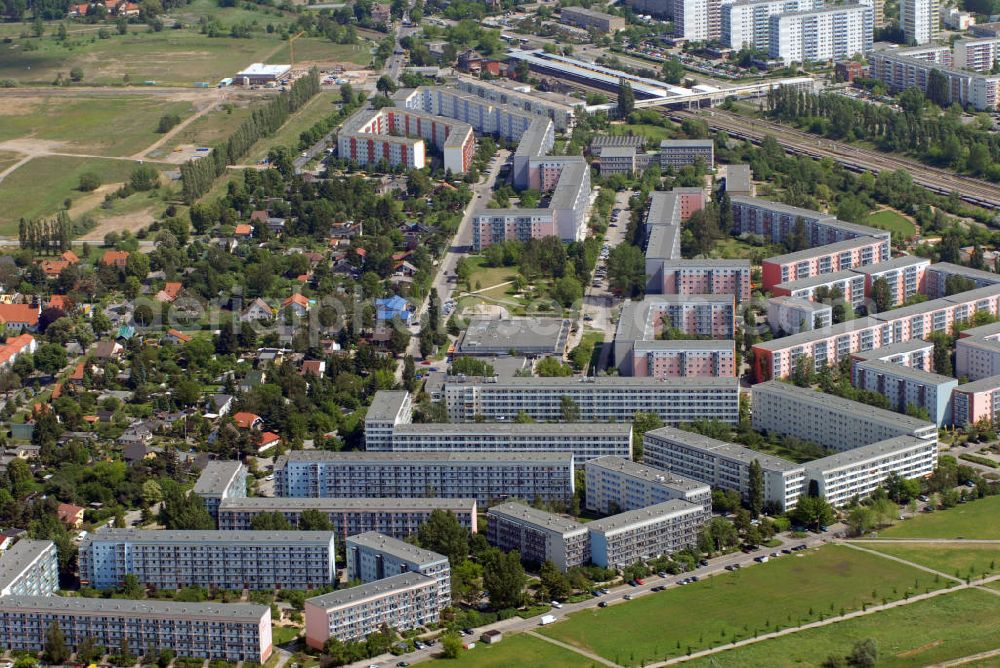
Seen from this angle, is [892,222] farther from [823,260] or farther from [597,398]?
[597,398]

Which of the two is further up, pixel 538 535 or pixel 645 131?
pixel 645 131

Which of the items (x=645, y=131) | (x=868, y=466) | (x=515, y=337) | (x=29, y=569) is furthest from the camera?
(x=645, y=131)

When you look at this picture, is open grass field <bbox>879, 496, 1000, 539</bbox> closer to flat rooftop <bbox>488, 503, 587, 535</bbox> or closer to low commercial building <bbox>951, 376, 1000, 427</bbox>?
low commercial building <bbox>951, 376, 1000, 427</bbox>

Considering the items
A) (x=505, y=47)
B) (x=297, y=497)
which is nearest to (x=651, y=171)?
(x=505, y=47)

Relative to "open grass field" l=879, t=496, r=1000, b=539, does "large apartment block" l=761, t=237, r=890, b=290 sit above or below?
above

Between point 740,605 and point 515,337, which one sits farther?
point 515,337

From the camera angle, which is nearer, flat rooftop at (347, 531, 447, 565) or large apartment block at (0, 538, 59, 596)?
large apartment block at (0, 538, 59, 596)

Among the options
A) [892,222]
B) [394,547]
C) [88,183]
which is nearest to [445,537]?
[394,547]

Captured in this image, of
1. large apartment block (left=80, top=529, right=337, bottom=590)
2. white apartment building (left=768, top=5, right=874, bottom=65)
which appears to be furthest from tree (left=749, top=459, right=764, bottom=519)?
white apartment building (left=768, top=5, right=874, bottom=65)
